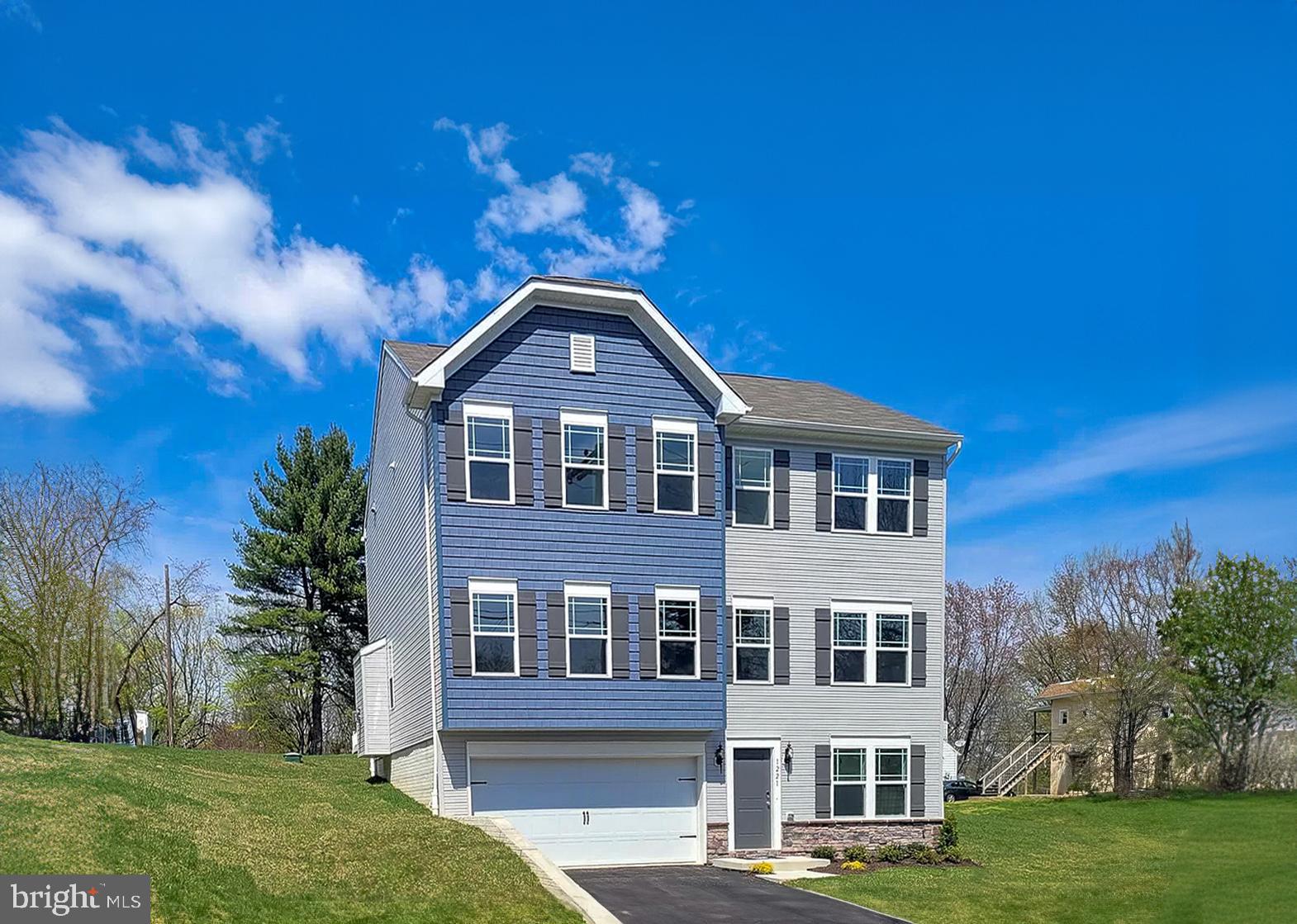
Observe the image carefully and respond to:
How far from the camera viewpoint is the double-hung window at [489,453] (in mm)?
19641

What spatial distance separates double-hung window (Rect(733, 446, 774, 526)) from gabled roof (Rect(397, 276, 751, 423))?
4.01 ft

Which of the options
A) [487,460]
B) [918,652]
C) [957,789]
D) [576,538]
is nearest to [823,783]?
[918,652]

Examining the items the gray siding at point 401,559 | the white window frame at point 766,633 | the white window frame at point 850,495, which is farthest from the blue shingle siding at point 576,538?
the white window frame at point 850,495

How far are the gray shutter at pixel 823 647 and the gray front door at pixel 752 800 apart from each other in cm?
199

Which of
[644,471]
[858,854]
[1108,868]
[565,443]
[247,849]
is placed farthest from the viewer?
[858,854]

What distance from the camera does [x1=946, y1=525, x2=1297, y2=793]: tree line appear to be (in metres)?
3.85

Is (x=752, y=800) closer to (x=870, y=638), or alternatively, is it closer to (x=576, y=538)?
(x=870, y=638)

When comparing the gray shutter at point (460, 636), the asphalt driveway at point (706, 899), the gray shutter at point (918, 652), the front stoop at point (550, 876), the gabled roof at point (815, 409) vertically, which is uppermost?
the gabled roof at point (815, 409)

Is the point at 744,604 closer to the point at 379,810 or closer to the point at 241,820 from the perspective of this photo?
the point at 379,810

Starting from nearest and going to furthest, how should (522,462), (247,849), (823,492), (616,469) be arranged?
1. (247,849)
2. (522,462)
3. (616,469)
4. (823,492)

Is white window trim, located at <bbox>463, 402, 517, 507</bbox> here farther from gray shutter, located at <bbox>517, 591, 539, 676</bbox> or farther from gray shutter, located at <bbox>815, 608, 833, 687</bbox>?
gray shutter, located at <bbox>815, 608, 833, 687</bbox>

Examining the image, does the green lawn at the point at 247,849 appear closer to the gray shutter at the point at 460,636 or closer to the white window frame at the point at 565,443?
the gray shutter at the point at 460,636

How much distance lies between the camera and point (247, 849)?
1393 centimetres

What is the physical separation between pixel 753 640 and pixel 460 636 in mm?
6133
